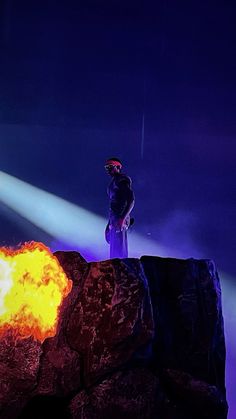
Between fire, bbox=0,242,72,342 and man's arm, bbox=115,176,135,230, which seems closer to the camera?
fire, bbox=0,242,72,342

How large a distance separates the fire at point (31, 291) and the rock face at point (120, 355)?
13 centimetres

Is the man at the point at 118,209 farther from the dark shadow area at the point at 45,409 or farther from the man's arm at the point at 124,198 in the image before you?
the dark shadow area at the point at 45,409

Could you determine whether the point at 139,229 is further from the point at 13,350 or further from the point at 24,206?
the point at 13,350

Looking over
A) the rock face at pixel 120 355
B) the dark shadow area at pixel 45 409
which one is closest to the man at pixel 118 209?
the rock face at pixel 120 355

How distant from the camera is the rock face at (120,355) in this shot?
19.0 feet

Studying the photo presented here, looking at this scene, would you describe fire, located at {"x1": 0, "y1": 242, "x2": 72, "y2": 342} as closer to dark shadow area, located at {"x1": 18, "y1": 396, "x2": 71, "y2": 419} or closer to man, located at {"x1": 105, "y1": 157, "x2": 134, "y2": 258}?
dark shadow area, located at {"x1": 18, "y1": 396, "x2": 71, "y2": 419}

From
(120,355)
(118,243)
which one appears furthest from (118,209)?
(120,355)

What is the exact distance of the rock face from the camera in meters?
5.78

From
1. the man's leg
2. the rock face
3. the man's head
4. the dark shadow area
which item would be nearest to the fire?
the rock face

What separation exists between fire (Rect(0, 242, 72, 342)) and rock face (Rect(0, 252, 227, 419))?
0.43ft

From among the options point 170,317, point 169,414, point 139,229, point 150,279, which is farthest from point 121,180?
point 139,229

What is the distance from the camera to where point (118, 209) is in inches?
319

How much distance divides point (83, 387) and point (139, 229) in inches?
496

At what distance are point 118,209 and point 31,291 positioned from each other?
2.52 meters
